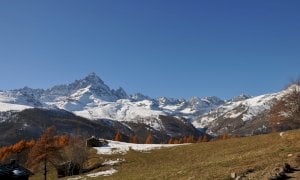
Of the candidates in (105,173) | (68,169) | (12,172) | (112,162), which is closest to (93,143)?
(112,162)

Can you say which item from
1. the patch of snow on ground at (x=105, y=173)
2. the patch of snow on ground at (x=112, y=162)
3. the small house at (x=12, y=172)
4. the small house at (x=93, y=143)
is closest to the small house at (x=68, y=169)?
the patch of snow on ground at (x=112, y=162)

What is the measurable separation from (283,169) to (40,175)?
70406 mm

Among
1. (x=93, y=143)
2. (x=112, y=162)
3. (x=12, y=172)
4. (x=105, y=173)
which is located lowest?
(x=105, y=173)

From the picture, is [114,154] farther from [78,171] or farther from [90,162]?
[78,171]

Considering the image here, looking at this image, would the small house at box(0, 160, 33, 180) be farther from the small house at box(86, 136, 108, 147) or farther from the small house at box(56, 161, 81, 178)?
the small house at box(86, 136, 108, 147)

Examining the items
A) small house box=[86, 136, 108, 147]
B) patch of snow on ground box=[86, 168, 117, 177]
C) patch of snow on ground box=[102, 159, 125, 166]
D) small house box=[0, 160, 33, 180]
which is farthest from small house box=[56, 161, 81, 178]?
small house box=[86, 136, 108, 147]

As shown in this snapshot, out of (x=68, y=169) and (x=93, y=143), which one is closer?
(x=68, y=169)

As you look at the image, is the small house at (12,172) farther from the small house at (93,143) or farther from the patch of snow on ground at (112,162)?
the small house at (93,143)

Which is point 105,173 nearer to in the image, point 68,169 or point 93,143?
point 68,169

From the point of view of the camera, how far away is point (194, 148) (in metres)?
83.4

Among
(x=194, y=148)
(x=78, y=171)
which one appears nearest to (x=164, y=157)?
(x=194, y=148)

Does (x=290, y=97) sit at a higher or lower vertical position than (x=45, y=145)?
higher

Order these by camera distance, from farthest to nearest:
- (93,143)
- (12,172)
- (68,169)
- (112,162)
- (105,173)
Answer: (93,143)
(112,162)
(68,169)
(105,173)
(12,172)

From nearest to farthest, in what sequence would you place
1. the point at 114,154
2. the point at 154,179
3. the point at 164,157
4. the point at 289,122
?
the point at 154,179 → the point at 164,157 → the point at 289,122 → the point at 114,154
